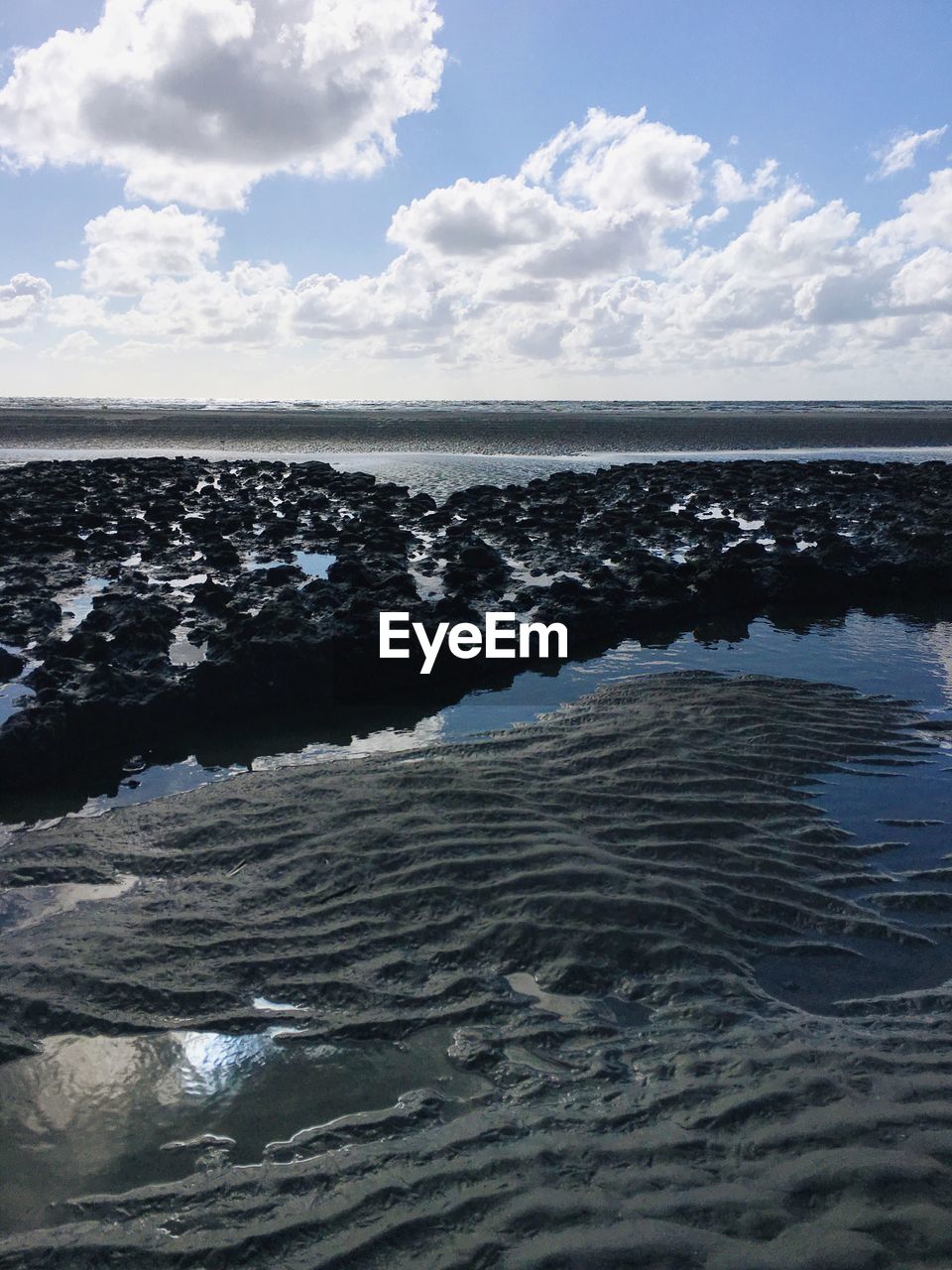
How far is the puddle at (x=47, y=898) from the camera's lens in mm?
5773

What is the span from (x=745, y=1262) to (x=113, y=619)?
404 inches

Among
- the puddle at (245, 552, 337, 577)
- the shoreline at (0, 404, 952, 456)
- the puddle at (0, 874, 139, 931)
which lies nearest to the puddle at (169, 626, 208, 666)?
the puddle at (245, 552, 337, 577)

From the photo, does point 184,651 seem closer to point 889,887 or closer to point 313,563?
point 313,563

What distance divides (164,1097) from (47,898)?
7.30 ft

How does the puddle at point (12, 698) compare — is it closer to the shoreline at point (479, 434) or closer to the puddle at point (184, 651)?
the puddle at point (184, 651)

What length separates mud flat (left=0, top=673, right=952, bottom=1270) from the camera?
345 centimetres

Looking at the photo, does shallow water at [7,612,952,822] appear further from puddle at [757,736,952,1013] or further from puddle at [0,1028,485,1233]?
puddle at [0,1028,485,1233]

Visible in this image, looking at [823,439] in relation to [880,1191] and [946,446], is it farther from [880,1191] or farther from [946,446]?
[880,1191]

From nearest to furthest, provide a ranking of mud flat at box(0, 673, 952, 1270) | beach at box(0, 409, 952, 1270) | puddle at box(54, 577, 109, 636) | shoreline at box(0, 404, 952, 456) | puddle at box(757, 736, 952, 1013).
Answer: mud flat at box(0, 673, 952, 1270)
beach at box(0, 409, 952, 1270)
puddle at box(757, 736, 952, 1013)
puddle at box(54, 577, 109, 636)
shoreline at box(0, 404, 952, 456)

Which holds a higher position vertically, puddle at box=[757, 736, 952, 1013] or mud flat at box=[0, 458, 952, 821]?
mud flat at box=[0, 458, 952, 821]

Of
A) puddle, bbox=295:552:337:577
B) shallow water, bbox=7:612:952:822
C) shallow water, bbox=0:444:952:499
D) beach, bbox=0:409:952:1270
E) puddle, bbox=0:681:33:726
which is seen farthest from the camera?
shallow water, bbox=0:444:952:499

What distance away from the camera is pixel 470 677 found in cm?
1050

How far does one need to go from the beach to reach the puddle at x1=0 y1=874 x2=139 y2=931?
0.11ft

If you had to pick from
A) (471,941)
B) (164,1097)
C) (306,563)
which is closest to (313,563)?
(306,563)
